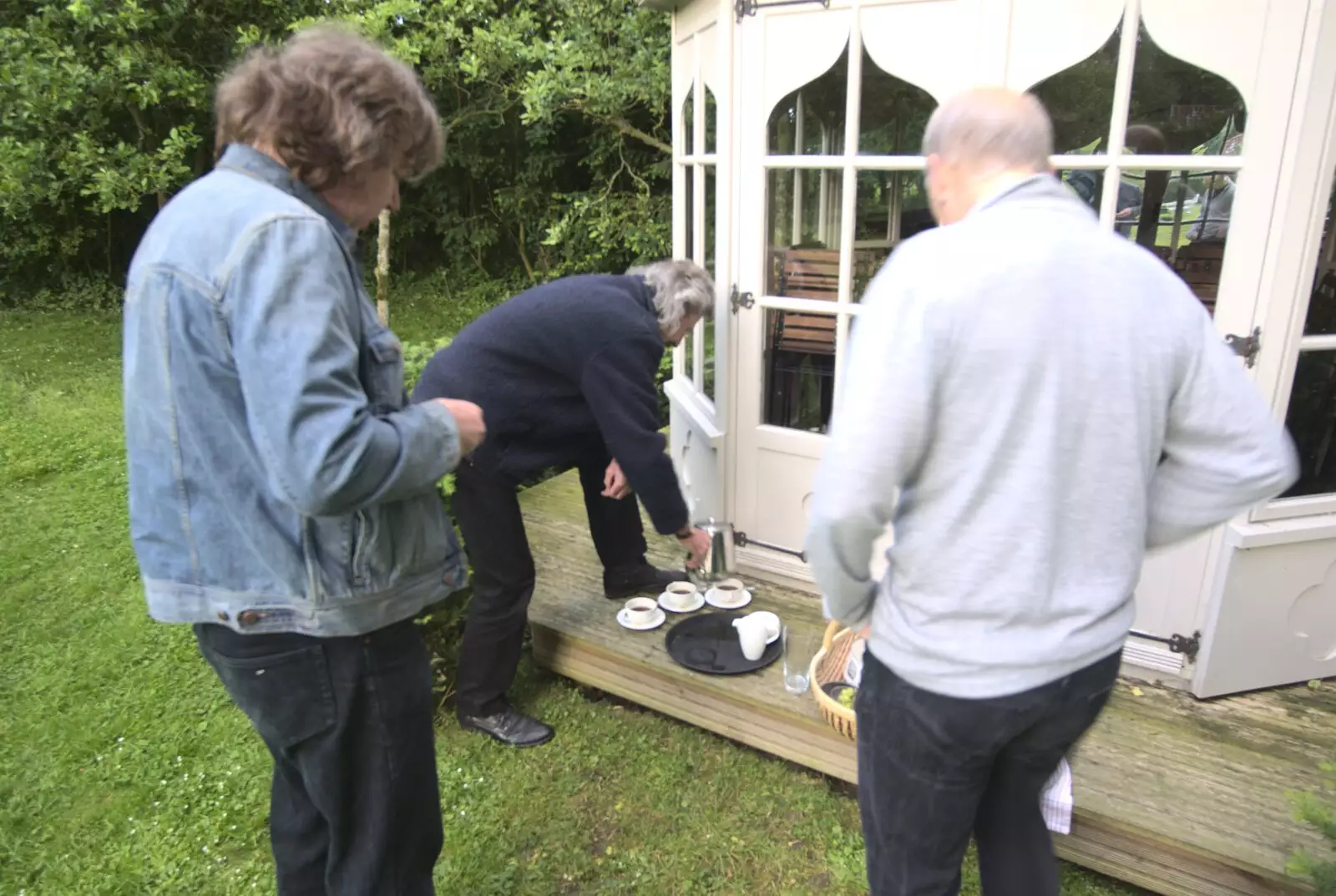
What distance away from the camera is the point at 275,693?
1.40 meters

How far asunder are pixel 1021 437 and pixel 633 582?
2.18m

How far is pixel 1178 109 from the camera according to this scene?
92.8 inches

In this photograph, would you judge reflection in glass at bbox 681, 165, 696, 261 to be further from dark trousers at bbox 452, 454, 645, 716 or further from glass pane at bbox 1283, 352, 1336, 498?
glass pane at bbox 1283, 352, 1336, 498

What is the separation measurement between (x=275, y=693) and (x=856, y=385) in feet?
3.37

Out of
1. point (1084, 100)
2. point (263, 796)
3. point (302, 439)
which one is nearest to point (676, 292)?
point (1084, 100)

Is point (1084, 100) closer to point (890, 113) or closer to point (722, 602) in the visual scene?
point (890, 113)

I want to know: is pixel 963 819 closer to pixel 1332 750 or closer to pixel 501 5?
pixel 1332 750

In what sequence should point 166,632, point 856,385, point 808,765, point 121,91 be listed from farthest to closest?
point 121,91 → point 166,632 → point 808,765 → point 856,385

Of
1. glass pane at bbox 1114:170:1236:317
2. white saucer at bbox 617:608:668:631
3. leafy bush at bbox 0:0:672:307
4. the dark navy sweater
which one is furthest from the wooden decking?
leafy bush at bbox 0:0:672:307

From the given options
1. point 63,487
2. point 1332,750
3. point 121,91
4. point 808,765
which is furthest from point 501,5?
point 1332,750

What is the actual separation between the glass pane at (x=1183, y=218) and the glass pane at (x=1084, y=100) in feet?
0.47

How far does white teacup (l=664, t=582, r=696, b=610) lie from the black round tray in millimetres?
82

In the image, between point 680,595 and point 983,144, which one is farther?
point 680,595

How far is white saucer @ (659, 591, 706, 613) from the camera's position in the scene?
3.08m
